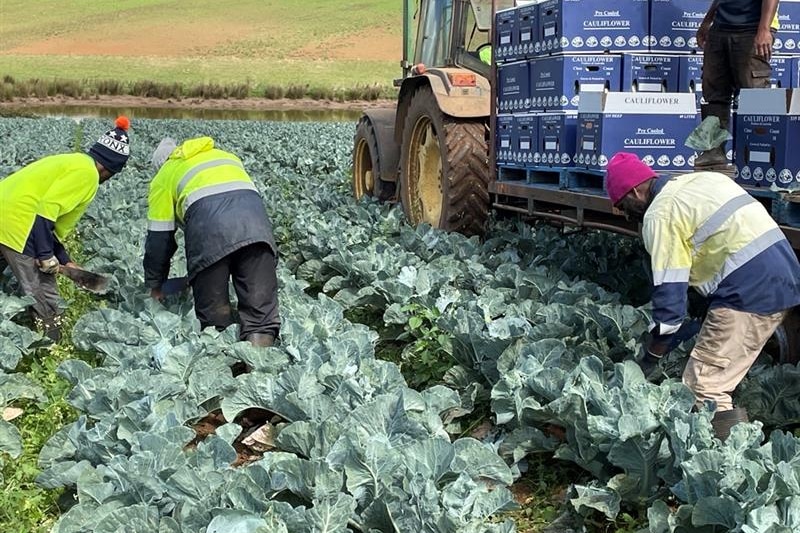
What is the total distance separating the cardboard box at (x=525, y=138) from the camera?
6.40 m

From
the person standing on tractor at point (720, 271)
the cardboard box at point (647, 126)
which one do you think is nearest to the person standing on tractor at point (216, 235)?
the cardboard box at point (647, 126)

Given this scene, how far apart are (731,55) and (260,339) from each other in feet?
10.2

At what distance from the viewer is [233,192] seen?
539 cm

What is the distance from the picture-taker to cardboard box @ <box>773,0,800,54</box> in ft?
19.1

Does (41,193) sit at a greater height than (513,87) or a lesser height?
lesser

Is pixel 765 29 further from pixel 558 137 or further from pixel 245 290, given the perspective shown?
pixel 245 290

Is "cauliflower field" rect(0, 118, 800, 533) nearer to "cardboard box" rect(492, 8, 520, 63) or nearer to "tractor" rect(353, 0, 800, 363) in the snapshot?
"tractor" rect(353, 0, 800, 363)

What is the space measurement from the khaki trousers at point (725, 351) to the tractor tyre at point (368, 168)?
19.5ft

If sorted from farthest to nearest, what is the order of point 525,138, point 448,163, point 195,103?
point 195,103 < point 448,163 < point 525,138

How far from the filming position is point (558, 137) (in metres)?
6.07

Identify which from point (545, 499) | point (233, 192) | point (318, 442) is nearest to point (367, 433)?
point (318, 442)

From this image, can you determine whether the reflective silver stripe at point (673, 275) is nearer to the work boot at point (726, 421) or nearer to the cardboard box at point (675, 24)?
the work boot at point (726, 421)

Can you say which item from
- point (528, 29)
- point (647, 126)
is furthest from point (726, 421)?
point (528, 29)

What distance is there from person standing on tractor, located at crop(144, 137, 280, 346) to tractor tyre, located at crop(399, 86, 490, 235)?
7.87ft
